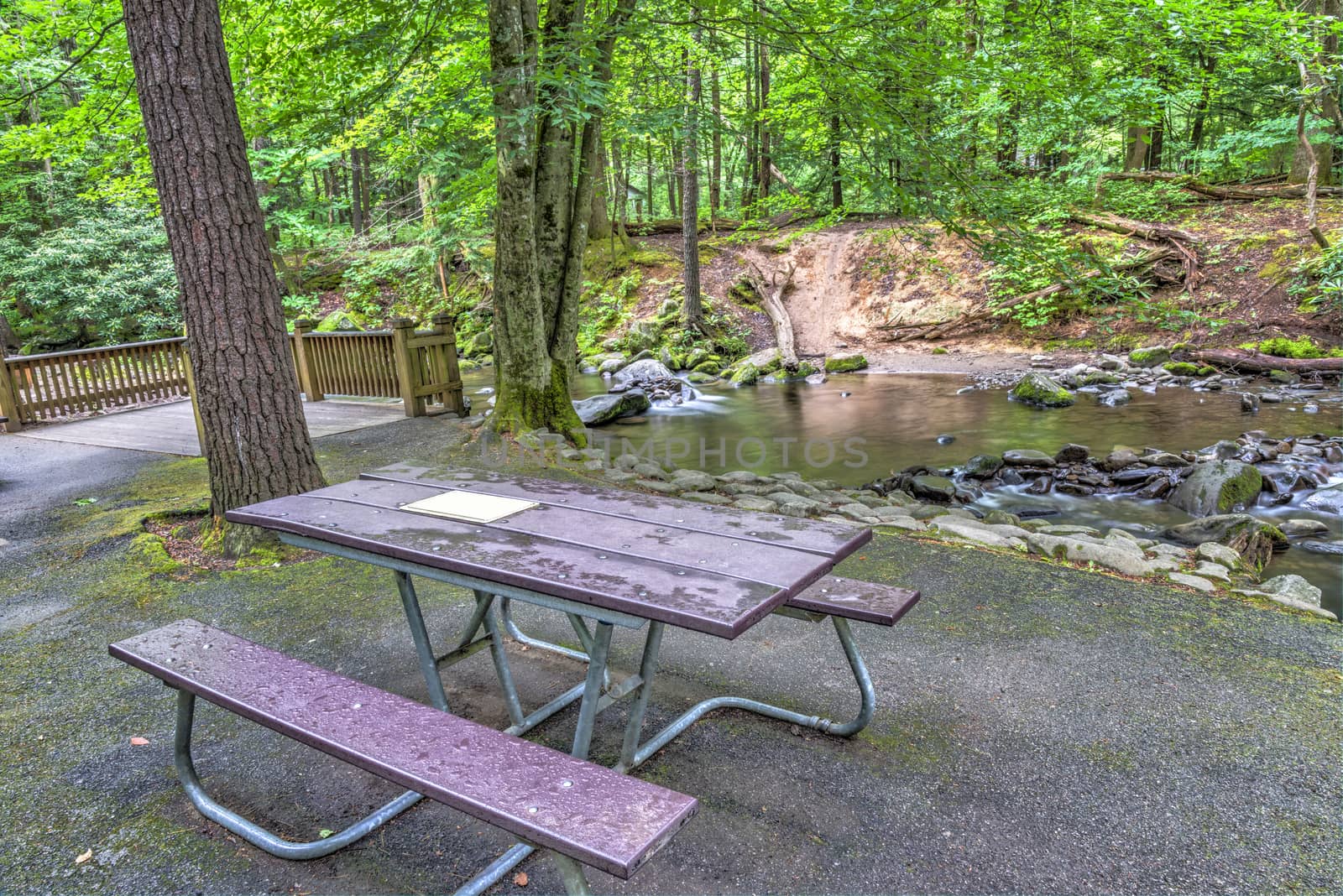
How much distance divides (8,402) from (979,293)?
53.1 ft

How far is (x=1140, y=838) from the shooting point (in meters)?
2.14

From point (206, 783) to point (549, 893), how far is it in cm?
132

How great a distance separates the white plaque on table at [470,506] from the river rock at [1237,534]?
16.1 feet

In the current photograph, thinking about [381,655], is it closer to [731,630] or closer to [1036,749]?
[731,630]

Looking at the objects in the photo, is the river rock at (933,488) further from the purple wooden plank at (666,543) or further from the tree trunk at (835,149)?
the purple wooden plank at (666,543)

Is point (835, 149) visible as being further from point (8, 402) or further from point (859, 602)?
point (8, 402)

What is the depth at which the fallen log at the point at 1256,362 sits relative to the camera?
11.1 meters

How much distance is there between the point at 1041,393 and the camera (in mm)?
11320

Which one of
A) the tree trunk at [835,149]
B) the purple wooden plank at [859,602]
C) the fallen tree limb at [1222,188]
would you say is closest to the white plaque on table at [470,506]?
the purple wooden plank at [859,602]

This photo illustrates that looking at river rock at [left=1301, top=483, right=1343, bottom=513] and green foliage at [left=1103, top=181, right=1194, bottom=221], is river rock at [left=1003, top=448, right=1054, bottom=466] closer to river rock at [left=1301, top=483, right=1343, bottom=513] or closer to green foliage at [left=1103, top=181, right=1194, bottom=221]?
river rock at [left=1301, top=483, right=1343, bottom=513]

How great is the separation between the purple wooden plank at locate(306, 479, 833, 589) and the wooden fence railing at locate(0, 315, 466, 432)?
6.39 metres

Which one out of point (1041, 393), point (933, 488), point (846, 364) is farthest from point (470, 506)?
point (846, 364)

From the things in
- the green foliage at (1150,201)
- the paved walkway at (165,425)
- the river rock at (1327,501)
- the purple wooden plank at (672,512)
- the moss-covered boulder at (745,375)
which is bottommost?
the river rock at (1327,501)

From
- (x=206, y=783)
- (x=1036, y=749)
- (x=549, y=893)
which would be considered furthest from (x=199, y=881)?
(x=1036, y=749)
